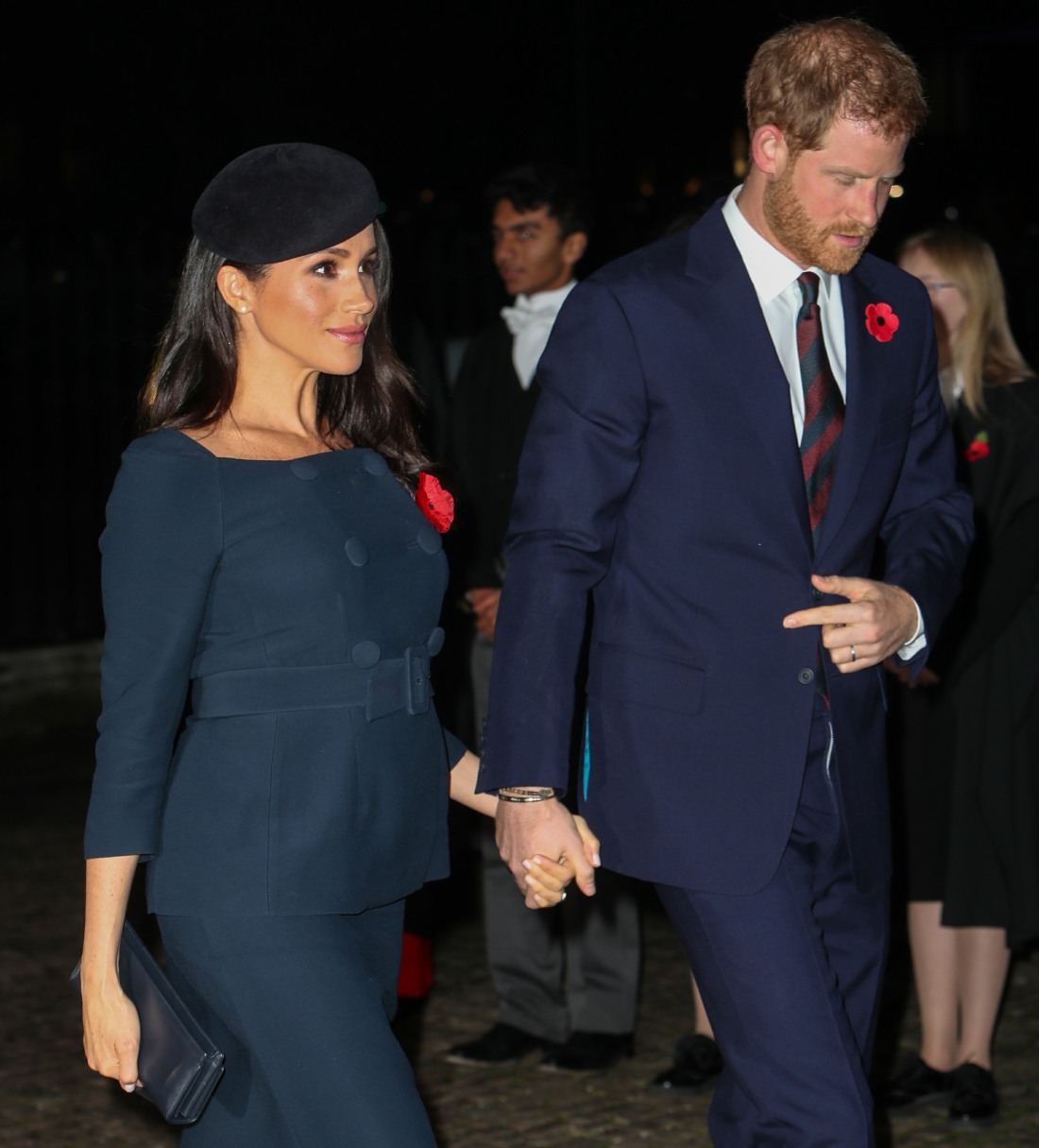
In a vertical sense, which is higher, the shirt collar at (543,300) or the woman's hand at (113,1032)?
the shirt collar at (543,300)

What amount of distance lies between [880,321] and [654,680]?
29.9 inches

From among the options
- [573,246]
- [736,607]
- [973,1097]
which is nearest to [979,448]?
[573,246]

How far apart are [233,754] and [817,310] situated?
1222mm

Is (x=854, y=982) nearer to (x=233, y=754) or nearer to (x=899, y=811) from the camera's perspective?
(x=233, y=754)

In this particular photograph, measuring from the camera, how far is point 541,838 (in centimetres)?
286

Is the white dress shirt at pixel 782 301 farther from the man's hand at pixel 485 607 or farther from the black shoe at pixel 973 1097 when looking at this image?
the man's hand at pixel 485 607

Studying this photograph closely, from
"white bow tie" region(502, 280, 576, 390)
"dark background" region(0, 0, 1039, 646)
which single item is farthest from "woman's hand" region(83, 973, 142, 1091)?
"dark background" region(0, 0, 1039, 646)

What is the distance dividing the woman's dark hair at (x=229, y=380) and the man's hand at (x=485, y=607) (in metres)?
1.88

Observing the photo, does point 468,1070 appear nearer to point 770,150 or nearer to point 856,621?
point 856,621

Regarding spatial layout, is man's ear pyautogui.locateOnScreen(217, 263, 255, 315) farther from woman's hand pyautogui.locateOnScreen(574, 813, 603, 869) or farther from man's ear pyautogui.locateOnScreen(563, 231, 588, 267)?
man's ear pyautogui.locateOnScreen(563, 231, 588, 267)

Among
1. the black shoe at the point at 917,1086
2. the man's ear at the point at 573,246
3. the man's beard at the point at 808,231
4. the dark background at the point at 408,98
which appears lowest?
the black shoe at the point at 917,1086

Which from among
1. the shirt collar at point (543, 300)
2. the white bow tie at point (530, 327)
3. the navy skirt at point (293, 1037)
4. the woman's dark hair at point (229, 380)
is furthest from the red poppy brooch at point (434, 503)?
the shirt collar at point (543, 300)

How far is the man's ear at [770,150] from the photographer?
2.94 meters

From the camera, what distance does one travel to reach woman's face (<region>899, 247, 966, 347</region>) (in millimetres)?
4703
